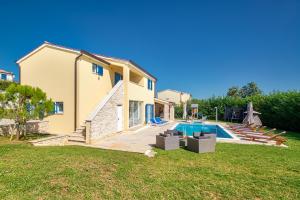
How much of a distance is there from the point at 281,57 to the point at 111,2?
90.4ft

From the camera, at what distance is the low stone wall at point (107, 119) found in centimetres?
1291

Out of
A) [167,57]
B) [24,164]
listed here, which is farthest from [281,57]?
[24,164]

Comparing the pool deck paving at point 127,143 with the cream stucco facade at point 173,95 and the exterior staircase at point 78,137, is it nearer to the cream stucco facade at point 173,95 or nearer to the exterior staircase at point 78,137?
the exterior staircase at point 78,137

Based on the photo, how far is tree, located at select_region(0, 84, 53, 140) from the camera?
11271 mm

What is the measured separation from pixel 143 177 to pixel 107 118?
9110mm

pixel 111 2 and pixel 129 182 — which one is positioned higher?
pixel 111 2

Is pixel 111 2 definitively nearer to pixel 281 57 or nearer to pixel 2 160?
pixel 2 160

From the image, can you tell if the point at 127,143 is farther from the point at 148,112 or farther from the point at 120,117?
the point at 148,112

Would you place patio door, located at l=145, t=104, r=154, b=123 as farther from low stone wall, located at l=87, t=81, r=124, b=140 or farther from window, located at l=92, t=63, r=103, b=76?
window, located at l=92, t=63, r=103, b=76

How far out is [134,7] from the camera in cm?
2080

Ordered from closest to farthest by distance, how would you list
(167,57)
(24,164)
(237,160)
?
(24,164)
(237,160)
(167,57)

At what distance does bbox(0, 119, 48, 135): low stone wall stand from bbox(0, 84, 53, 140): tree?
164 centimetres

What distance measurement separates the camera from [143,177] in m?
6.61

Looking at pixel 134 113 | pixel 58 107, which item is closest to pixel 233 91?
pixel 134 113
